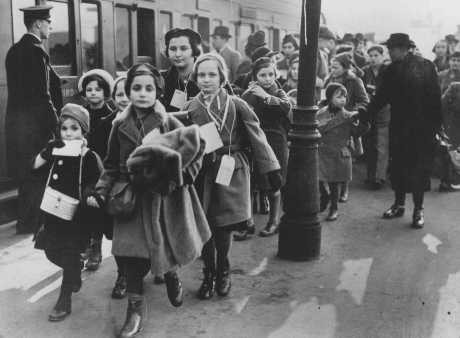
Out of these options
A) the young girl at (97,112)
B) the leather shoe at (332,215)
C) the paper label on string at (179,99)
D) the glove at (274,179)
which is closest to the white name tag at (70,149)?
the young girl at (97,112)

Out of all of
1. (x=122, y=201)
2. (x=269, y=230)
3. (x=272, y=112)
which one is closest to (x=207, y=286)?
(x=122, y=201)

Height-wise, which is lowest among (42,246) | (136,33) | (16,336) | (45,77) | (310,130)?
(16,336)

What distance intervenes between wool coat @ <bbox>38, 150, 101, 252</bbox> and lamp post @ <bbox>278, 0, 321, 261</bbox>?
1.83m

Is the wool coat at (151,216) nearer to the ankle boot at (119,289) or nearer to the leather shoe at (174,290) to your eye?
the leather shoe at (174,290)

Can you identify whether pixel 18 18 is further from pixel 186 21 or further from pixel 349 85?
pixel 186 21

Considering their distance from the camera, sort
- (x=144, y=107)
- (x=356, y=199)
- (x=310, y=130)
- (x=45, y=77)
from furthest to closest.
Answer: (x=356, y=199)
(x=45, y=77)
(x=310, y=130)
(x=144, y=107)

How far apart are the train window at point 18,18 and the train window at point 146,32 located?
2.59m

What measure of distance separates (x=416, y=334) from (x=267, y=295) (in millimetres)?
1071

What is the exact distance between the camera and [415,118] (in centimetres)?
664

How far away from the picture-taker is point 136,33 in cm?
887

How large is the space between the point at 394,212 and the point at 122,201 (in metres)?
3.99

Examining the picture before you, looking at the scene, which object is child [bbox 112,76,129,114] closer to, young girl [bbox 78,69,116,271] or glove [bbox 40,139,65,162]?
young girl [bbox 78,69,116,271]

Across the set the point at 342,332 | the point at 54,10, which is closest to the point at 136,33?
the point at 54,10

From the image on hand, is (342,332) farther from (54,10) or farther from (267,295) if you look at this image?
(54,10)
